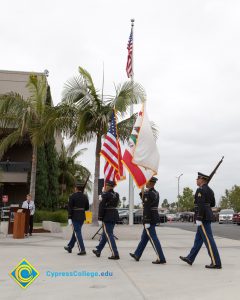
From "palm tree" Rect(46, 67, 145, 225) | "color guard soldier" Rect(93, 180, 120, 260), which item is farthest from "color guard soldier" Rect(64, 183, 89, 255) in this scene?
"palm tree" Rect(46, 67, 145, 225)

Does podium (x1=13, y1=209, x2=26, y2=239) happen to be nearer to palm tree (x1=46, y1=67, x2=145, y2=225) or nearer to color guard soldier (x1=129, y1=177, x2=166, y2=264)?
palm tree (x1=46, y1=67, x2=145, y2=225)

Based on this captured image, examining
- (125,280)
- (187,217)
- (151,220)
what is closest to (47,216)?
(151,220)

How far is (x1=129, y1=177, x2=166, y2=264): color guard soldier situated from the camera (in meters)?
8.57

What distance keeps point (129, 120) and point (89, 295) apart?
12.1m

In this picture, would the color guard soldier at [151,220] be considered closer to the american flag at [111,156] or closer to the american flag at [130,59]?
the american flag at [111,156]

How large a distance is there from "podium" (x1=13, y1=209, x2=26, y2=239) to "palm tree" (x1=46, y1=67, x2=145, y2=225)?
268cm

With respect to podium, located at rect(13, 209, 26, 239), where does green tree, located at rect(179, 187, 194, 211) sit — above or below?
above

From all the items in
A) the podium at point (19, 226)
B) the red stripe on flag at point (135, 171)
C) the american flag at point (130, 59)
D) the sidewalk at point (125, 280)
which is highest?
the american flag at point (130, 59)

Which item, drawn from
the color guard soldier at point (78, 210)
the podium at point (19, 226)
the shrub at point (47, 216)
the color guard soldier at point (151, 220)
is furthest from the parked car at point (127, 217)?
the color guard soldier at point (151, 220)

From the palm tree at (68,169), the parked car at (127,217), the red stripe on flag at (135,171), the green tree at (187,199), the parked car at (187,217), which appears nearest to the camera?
the red stripe on flag at (135,171)

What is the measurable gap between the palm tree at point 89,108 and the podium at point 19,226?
268 centimetres

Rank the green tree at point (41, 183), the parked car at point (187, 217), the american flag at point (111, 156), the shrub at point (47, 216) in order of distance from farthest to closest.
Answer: the parked car at point (187, 217), the green tree at point (41, 183), the shrub at point (47, 216), the american flag at point (111, 156)

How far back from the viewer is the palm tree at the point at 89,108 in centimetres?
1625

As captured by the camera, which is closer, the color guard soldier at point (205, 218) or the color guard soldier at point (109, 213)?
the color guard soldier at point (205, 218)
